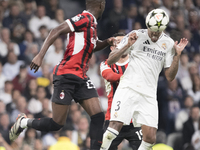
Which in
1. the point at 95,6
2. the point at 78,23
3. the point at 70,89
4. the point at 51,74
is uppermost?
the point at 95,6

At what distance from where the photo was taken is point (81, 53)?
545cm

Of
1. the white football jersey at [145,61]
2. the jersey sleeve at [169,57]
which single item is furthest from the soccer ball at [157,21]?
the jersey sleeve at [169,57]

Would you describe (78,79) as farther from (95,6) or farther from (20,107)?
(20,107)

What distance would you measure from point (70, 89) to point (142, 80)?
1084 mm

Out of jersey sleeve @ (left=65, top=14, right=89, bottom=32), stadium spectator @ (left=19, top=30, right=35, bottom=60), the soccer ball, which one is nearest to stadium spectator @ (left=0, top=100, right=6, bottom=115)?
stadium spectator @ (left=19, top=30, right=35, bottom=60)

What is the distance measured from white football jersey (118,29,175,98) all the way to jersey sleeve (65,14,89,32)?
0.63 m

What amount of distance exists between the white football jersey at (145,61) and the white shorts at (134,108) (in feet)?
0.30

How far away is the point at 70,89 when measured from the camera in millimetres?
5441

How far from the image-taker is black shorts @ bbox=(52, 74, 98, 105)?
5406mm

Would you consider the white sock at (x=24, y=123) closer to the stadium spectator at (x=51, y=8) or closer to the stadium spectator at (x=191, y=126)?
the stadium spectator at (x=51, y=8)

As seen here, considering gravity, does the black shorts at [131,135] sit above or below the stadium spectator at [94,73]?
above

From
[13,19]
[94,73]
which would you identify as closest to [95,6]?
[94,73]

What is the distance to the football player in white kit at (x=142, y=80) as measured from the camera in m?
5.08

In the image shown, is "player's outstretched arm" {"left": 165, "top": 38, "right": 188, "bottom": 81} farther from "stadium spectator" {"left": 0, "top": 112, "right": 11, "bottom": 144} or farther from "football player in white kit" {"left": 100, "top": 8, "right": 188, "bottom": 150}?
"stadium spectator" {"left": 0, "top": 112, "right": 11, "bottom": 144}
